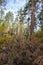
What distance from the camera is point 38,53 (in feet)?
27.9

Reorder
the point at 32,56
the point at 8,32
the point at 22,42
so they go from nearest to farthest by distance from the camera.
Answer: the point at 32,56 < the point at 22,42 < the point at 8,32

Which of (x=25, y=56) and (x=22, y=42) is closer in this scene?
(x=25, y=56)

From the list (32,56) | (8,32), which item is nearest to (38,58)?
(32,56)

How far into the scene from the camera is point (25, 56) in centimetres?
830

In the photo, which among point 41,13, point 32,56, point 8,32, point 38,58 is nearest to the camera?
point 38,58

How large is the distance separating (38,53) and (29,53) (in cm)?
45

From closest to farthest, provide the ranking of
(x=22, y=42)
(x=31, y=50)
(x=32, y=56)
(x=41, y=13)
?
(x=32, y=56) < (x=31, y=50) < (x=22, y=42) < (x=41, y=13)

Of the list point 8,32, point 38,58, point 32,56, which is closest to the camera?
point 38,58

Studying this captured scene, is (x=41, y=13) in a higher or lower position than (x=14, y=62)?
higher

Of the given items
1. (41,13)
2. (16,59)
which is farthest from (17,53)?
(41,13)

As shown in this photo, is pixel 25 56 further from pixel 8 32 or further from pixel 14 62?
pixel 8 32

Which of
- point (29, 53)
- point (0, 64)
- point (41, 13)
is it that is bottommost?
point (0, 64)

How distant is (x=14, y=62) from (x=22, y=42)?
1725 millimetres

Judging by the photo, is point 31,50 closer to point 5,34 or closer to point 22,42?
point 22,42
